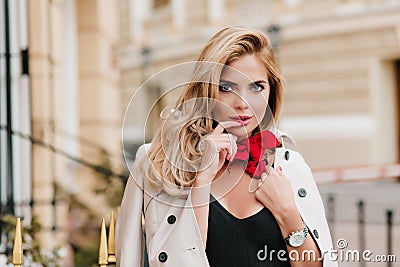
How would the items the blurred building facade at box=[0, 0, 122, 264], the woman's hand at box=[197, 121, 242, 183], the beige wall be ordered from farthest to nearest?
the beige wall, the blurred building facade at box=[0, 0, 122, 264], the woman's hand at box=[197, 121, 242, 183]

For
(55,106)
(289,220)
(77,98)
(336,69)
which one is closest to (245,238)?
(289,220)

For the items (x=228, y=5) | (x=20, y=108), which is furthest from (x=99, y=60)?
(x=228, y=5)

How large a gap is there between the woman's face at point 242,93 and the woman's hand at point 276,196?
14 centimetres

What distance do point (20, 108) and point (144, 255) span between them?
367 centimetres

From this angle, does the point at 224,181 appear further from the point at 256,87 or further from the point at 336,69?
the point at 336,69

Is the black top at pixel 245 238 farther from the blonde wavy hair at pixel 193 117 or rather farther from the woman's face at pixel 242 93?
the woman's face at pixel 242 93

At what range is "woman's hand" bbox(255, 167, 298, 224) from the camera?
7.09 ft

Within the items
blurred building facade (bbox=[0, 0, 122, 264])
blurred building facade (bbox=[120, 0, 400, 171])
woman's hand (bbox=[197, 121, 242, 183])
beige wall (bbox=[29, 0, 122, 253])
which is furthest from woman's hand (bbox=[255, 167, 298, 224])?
blurred building facade (bbox=[120, 0, 400, 171])

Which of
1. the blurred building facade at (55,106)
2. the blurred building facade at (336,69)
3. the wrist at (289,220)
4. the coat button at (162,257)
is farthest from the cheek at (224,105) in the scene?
the blurred building facade at (336,69)

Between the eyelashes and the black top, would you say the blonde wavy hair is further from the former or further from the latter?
the black top

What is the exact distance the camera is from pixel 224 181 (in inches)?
85.8

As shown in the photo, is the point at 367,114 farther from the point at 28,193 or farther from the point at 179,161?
the point at 179,161

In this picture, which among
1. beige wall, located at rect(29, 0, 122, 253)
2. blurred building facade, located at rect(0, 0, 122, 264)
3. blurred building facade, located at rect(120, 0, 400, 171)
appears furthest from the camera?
blurred building facade, located at rect(120, 0, 400, 171)

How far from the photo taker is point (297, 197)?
2234 mm
